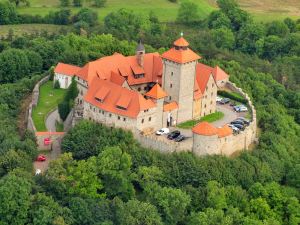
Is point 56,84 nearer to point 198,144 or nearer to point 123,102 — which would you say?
point 123,102

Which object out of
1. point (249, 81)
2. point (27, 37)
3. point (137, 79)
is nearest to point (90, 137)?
point (137, 79)

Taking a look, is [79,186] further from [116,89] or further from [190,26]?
[190,26]

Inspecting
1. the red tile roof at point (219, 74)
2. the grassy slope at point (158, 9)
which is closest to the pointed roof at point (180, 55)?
the red tile roof at point (219, 74)

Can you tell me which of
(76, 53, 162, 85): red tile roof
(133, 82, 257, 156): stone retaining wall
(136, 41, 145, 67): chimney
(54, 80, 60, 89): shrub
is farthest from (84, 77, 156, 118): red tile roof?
(54, 80, 60, 89): shrub

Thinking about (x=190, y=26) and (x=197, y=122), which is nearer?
(x=197, y=122)

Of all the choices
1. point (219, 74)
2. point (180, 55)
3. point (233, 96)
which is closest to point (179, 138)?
point (180, 55)

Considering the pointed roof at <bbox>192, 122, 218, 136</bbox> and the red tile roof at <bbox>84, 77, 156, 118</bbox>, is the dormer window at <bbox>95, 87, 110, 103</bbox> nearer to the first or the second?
the red tile roof at <bbox>84, 77, 156, 118</bbox>
